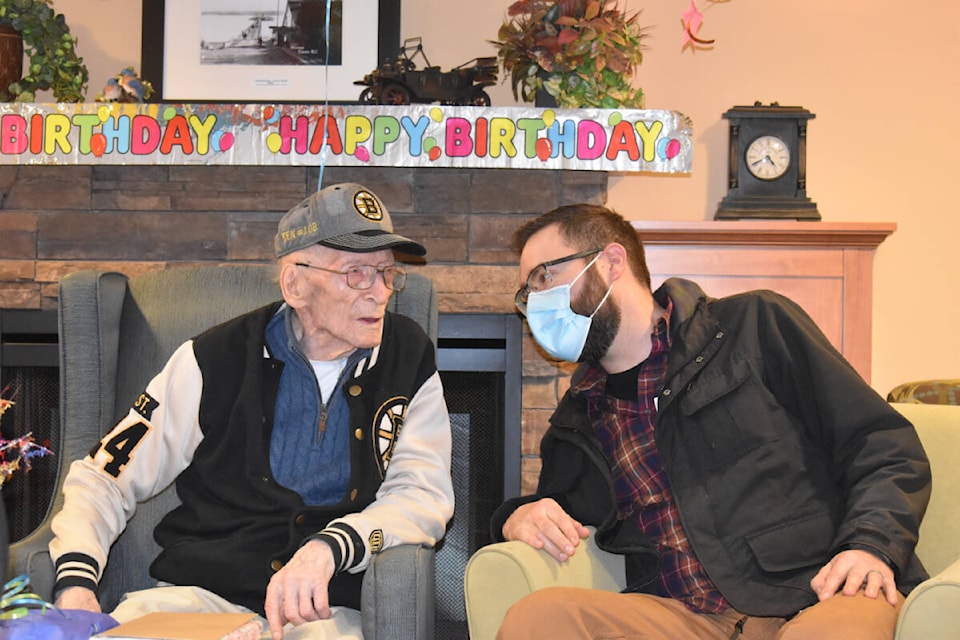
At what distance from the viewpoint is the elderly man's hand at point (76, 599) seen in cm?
162

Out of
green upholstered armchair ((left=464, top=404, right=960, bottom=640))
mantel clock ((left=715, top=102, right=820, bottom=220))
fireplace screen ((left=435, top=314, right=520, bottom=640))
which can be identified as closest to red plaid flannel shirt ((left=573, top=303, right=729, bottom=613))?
green upholstered armchair ((left=464, top=404, right=960, bottom=640))

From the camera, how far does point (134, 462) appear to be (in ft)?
6.22

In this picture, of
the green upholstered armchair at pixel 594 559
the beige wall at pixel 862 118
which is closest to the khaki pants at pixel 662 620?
the green upholstered armchair at pixel 594 559

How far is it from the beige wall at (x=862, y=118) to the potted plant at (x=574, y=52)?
2.14 feet

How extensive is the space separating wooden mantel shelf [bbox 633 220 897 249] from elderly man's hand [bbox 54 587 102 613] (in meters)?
1.86

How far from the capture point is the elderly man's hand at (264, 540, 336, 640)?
Result: 5.27 ft

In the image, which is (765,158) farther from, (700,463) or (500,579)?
(500,579)

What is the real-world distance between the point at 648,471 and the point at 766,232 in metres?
1.31

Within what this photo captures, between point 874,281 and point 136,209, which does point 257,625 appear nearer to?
point 136,209

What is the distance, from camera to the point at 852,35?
3.31 metres

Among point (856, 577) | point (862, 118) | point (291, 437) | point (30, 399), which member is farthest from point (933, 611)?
point (30, 399)

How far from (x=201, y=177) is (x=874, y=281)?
214cm

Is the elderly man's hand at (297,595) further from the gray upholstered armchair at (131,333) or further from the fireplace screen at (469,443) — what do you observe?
the fireplace screen at (469,443)

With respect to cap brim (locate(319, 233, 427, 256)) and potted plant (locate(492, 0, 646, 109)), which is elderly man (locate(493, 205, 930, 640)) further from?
potted plant (locate(492, 0, 646, 109))
